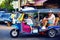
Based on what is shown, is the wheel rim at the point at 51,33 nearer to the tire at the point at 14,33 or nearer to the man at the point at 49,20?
the man at the point at 49,20

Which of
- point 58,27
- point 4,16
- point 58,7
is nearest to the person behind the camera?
point 58,27

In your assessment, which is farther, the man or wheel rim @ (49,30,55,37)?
the man

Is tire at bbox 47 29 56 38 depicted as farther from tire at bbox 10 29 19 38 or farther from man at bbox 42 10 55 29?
tire at bbox 10 29 19 38

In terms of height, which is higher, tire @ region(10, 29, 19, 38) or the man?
the man

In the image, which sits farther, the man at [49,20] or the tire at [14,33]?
the man at [49,20]

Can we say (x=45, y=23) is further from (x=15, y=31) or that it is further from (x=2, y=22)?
(x=2, y=22)

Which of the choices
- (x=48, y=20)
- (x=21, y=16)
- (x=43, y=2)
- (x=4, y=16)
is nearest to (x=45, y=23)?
(x=48, y=20)

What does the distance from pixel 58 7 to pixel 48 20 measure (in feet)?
6.23

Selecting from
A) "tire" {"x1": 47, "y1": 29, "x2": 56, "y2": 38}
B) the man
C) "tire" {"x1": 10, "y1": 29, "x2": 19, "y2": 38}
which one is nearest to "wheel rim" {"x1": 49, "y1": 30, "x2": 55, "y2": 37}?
"tire" {"x1": 47, "y1": 29, "x2": 56, "y2": 38}

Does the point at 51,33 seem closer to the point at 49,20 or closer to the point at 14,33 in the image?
the point at 49,20

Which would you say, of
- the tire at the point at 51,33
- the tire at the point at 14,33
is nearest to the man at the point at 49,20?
the tire at the point at 51,33

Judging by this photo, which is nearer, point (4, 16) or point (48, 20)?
point (48, 20)

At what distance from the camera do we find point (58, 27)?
46.9ft

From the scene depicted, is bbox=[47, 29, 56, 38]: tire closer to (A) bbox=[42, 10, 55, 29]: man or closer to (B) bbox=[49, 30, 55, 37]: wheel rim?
(B) bbox=[49, 30, 55, 37]: wheel rim
